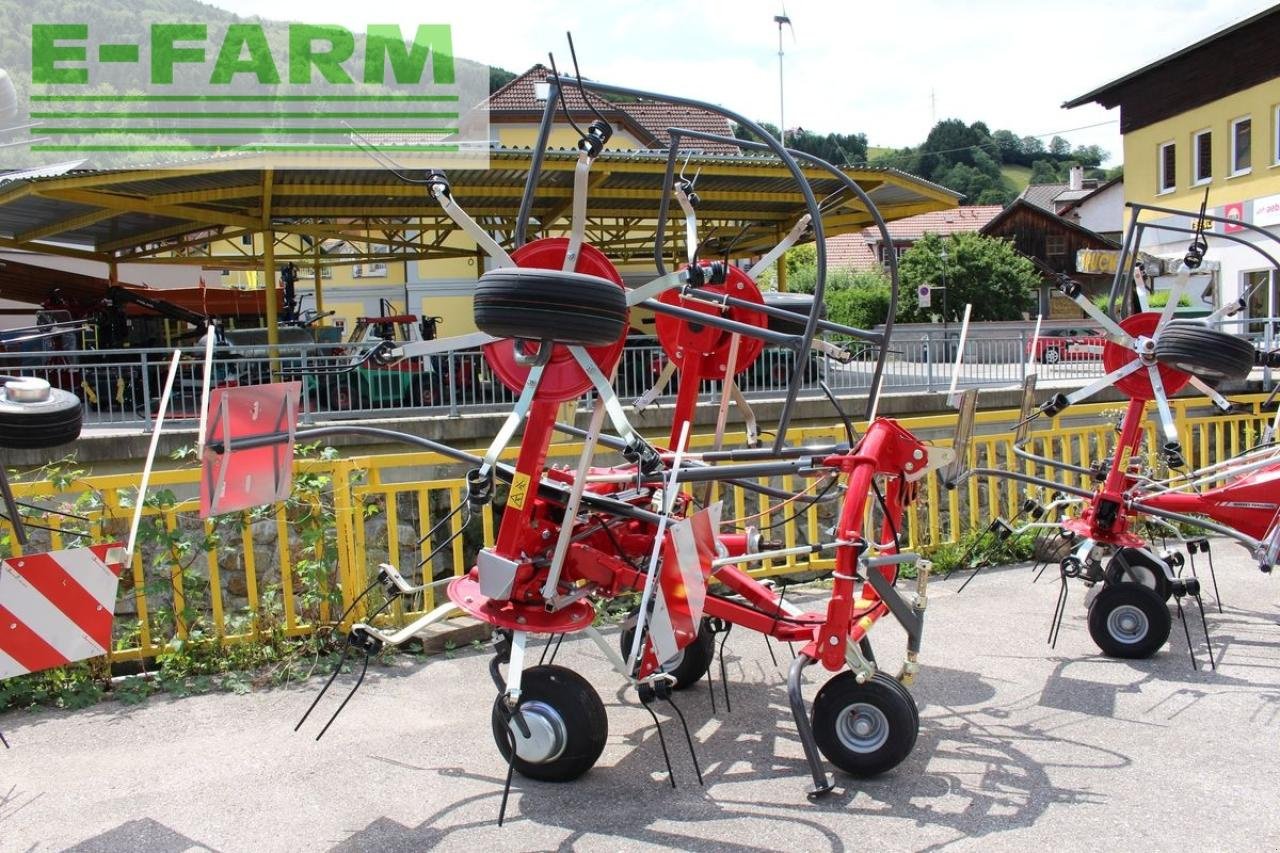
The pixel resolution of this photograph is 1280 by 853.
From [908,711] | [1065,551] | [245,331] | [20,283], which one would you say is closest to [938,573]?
[1065,551]

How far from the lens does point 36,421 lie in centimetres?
399

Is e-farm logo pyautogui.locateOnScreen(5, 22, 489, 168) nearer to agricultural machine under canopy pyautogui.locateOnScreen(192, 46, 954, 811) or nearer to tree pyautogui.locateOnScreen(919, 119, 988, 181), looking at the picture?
agricultural machine under canopy pyautogui.locateOnScreen(192, 46, 954, 811)

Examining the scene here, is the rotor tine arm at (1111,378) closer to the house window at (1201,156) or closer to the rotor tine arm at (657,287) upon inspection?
the rotor tine arm at (657,287)

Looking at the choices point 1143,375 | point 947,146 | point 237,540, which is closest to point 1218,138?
point 1143,375

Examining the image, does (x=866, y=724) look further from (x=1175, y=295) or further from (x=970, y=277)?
(x=970, y=277)

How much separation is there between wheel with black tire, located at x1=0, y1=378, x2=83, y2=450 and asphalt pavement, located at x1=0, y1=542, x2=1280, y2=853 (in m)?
1.47

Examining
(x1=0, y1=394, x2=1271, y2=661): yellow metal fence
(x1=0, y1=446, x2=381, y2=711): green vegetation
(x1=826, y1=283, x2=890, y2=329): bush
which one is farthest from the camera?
(x1=826, y1=283, x2=890, y2=329): bush

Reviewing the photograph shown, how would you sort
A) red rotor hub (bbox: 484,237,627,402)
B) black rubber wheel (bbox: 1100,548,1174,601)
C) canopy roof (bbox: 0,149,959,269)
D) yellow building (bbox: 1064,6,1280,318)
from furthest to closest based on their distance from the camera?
yellow building (bbox: 1064,6,1280,318)
canopy roof (bbox: 0,149,959,269)
black rubber wheel (bbox: 1100,548,1174,601)
red rotor hub (bbox: 484,237,627,402)

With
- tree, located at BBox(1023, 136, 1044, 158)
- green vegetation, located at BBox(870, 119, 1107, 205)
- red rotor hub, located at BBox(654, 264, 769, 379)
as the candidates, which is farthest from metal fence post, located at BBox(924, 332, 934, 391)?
tree, located at BBox(1023, 136, 1044, 158)

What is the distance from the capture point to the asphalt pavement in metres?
3.84

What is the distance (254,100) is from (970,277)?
3760 cm

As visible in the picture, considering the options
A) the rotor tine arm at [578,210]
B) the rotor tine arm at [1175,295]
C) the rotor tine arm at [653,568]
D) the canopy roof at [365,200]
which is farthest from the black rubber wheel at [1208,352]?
the canopy roof at [365,200]

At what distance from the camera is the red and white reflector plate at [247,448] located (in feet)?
13.5

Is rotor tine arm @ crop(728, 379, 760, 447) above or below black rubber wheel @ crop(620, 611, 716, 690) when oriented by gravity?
above
